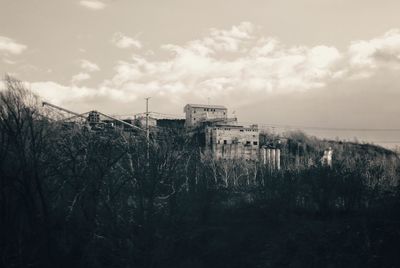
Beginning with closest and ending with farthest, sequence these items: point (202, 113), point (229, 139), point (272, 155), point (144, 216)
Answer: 1. point (144, 216)
2. point (229, 139)
3. point (272, 155)
4. point (202, 113)

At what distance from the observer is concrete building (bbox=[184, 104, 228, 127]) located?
6456 cm

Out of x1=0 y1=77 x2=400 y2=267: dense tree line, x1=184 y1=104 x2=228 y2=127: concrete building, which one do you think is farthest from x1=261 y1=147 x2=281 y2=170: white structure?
x1=0 y1=77 x2=400 y2=267: dense tree line

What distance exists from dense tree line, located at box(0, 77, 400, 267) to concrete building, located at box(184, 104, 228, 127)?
122 feet

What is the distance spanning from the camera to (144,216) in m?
21.0

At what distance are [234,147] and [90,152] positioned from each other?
38662 millimetres

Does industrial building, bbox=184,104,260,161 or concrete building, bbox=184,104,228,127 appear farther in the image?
concrete building, bbox=184,104,228,127

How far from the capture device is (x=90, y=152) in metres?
20.1

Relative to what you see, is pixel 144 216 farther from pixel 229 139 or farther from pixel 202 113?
pixel 202 113

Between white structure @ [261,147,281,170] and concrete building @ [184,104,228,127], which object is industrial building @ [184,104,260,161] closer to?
white structure @ [261,147,281,170]

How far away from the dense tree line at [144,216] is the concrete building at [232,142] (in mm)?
28377

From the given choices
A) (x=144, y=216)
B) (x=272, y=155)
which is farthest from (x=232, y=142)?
(x=144, y=216)

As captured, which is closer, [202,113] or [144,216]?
[144,216]

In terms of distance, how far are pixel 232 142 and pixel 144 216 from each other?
37160mm

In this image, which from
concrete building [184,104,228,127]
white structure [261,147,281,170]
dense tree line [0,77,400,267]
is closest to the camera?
dense tree line [0,77,400,267]
